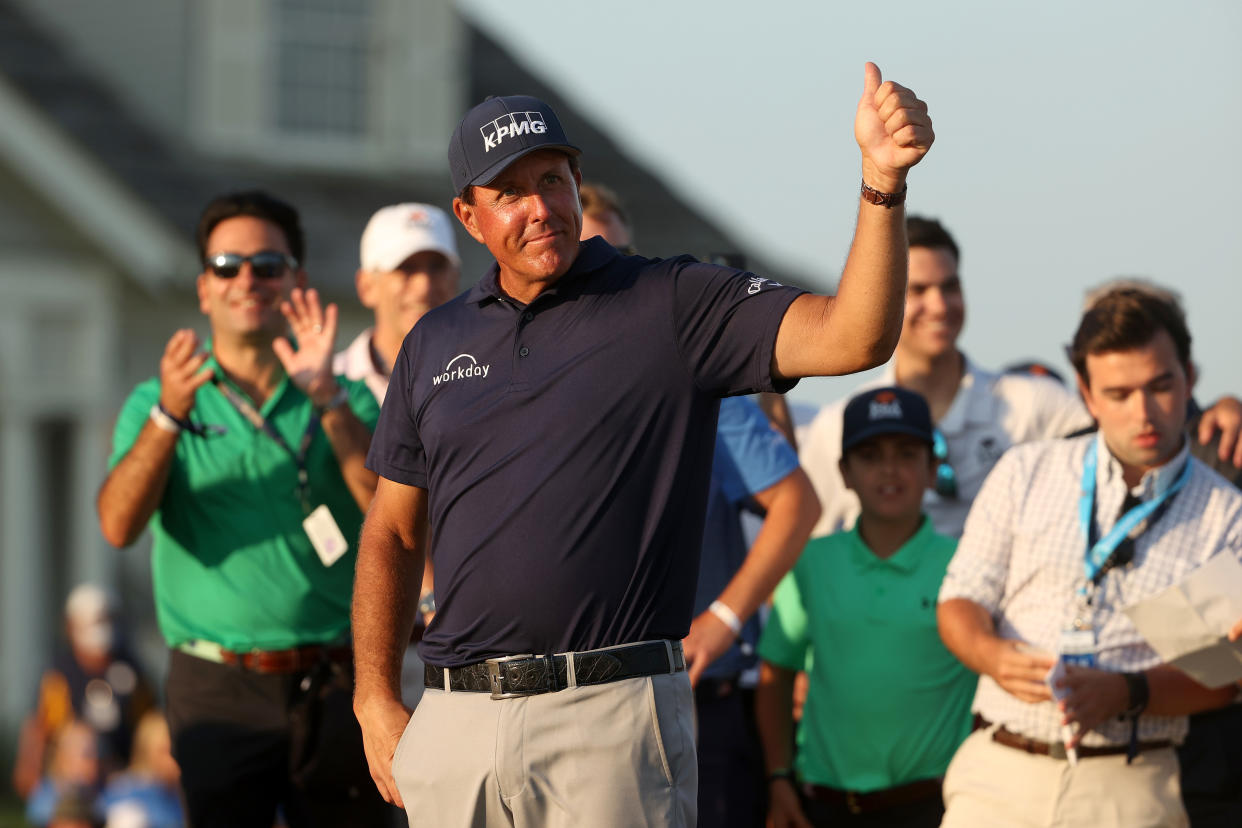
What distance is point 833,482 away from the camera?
6.68m

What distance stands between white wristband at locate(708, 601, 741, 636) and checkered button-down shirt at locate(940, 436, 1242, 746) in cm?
60

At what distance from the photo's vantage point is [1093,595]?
4.99 metres

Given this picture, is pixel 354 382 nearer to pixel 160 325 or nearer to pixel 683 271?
pixel 683 271

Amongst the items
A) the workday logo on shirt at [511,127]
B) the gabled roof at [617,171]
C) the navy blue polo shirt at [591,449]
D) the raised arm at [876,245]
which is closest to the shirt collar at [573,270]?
the navy blue polo shirt at [591,449]

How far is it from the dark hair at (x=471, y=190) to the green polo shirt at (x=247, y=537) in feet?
5.61

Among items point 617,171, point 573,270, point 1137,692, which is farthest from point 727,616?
point 617,171

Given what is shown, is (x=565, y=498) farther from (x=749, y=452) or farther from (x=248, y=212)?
(x=248, y=212)

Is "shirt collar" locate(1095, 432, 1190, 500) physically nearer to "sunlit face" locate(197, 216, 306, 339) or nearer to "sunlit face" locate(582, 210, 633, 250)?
"sunlit face" locate(582, 210, 633, 250)

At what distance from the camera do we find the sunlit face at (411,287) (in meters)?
6.57

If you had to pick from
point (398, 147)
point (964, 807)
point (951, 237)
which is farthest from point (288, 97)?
point (964, 807)

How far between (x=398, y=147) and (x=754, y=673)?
10392 mm

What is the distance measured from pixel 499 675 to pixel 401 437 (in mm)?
660

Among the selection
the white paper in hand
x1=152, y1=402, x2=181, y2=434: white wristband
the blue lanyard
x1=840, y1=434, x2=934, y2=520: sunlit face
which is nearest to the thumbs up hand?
the white paper in hand

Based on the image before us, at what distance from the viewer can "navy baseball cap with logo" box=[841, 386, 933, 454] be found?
5988 millimetres
